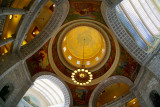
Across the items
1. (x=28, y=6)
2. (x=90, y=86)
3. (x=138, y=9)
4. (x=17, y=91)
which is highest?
(x=138, y=9)

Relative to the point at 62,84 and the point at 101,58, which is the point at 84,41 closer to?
the point at 101,58

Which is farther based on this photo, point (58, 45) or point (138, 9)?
point (58, 45)

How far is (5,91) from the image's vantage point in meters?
9.87

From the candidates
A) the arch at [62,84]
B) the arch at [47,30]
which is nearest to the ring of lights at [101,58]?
the arch at [62,84]

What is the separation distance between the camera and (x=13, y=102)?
409 inches

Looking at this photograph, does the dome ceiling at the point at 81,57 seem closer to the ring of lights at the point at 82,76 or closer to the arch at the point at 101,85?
the arch at the point at 101,85

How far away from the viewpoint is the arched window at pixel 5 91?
31.6ft

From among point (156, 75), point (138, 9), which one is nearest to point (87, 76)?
point (156, 75)

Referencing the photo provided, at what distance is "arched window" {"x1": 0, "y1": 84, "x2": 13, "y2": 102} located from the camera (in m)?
A: 9.64

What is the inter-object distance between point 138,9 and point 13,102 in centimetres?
1040

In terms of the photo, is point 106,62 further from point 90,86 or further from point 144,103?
point 144,103

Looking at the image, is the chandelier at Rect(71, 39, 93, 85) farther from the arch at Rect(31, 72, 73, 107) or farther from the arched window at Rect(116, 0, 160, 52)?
the arched window at Rect(116, 0, 160, 52)

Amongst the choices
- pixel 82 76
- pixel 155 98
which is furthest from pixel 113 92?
pixel 155 98

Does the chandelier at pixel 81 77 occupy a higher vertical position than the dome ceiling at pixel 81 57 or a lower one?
lower
